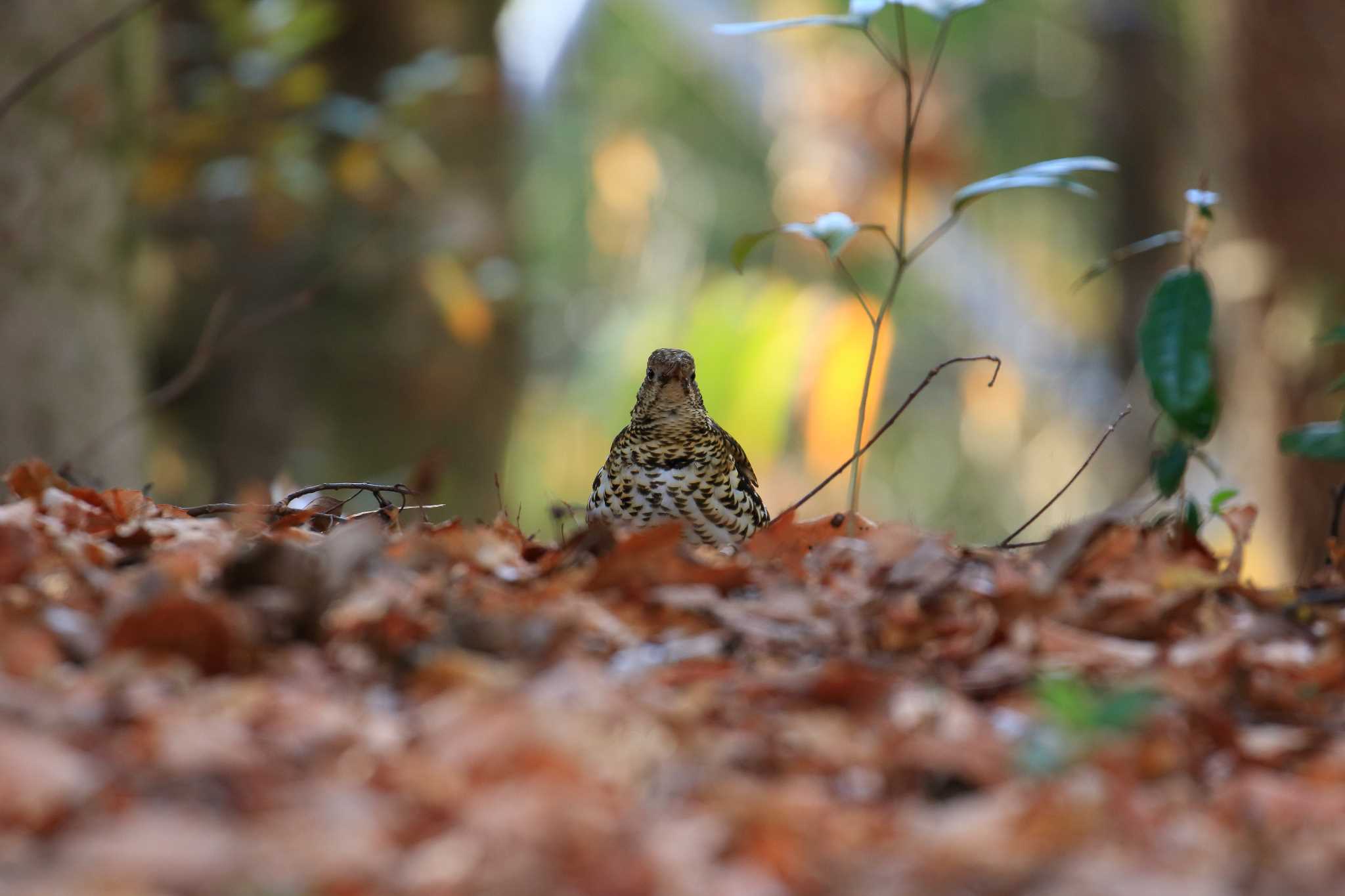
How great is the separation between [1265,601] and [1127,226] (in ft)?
53.4

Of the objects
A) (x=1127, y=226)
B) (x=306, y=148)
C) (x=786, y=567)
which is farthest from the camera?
(x=1127, y=226)

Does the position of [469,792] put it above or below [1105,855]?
above

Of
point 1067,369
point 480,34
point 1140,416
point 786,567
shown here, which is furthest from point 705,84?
point 786,567

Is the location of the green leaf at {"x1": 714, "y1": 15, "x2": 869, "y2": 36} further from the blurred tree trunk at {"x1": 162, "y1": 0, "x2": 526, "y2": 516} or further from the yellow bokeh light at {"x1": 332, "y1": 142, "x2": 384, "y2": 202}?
the blurred tree trunk at {"x1": 162, "y1": 0, "x2": 526, "y2": 516}

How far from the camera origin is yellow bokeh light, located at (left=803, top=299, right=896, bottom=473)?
13.1 m

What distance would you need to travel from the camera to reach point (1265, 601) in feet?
6.50

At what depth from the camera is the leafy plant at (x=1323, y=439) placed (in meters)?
2.73

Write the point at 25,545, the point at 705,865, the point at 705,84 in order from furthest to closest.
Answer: the point at 705,84
the point at 25,545
the point at 705,865

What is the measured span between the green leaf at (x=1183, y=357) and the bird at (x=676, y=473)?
3.05 feet

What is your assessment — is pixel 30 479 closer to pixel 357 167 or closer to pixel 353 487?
pixel 353 487

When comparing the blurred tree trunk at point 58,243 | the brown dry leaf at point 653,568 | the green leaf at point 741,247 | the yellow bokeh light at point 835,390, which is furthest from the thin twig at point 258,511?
the yellow bokeh light at point 835,390

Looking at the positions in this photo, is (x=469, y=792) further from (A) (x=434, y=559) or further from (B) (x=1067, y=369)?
(B) (x=1067, y=369)

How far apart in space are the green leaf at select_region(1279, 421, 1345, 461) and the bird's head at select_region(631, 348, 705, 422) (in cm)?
127

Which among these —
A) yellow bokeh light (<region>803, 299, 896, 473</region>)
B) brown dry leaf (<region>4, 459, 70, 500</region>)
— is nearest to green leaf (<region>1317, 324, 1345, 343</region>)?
brown dry leaf (<region>4, 459, 70, 500</region>)
